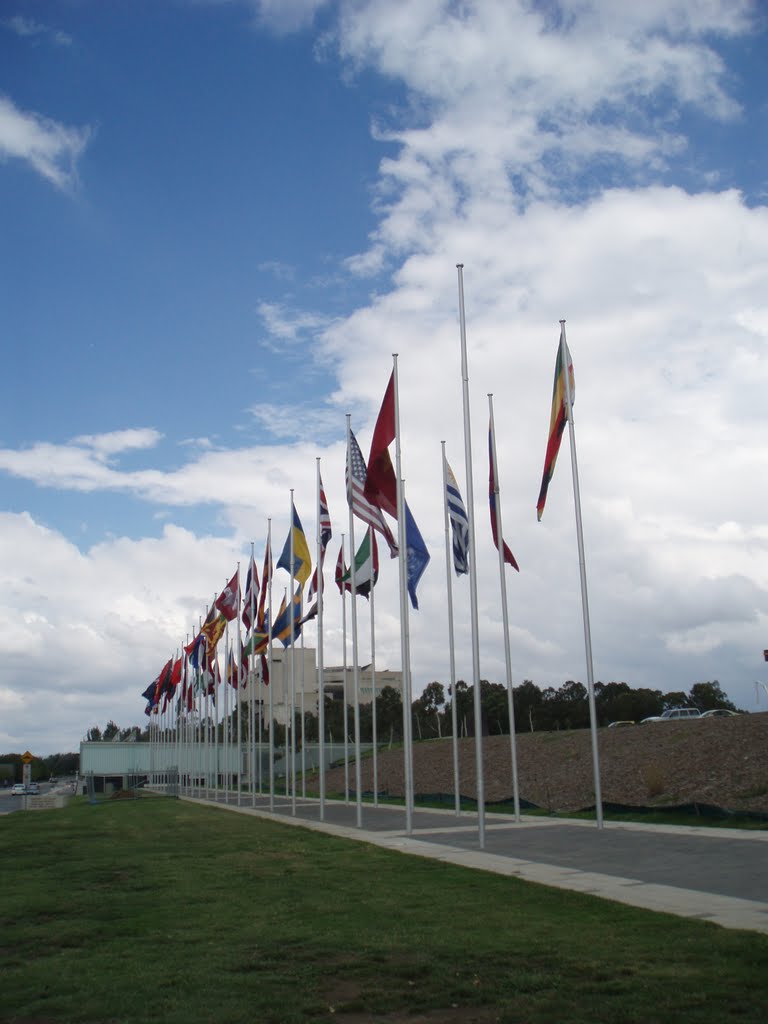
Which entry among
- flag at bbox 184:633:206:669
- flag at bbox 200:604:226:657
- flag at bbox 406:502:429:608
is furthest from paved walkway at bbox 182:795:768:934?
flag at bbox 184:633:206:669

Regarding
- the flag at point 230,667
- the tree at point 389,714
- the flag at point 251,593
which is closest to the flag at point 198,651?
the flag at point 230,667

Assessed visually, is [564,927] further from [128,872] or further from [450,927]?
[128,872]

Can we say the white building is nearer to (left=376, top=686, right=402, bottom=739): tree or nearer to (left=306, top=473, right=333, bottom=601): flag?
(left=376, top=686, right=402, bottom=739): tree

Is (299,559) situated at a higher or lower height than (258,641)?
higher

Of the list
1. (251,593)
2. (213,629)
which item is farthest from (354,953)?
(213,629)

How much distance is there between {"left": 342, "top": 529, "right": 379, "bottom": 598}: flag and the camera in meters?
27.4

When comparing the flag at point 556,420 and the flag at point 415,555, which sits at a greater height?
the flag at point 556,420

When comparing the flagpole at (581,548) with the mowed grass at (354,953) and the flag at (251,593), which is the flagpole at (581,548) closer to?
the mowed grass at (354,953)

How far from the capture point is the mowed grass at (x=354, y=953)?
6758 mm

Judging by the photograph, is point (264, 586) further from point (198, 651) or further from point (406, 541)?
point (198, 651)

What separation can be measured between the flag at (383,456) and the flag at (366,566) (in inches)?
217

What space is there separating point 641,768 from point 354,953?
2303 centimetres

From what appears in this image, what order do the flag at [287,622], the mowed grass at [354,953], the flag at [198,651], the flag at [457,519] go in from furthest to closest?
1. the flag at [198,651]
2. the flag at [287,622]
3. the flag at [457,519]
4. the mowed grass at [354,953]

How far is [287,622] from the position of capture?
34500 mm
